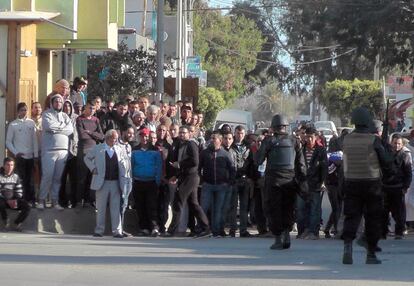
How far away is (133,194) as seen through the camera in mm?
19422

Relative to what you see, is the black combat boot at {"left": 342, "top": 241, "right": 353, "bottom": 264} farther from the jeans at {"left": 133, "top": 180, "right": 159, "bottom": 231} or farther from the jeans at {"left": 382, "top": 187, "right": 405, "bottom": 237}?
the jeans at {"left": 133, "top": 180, "right": 159, "bottom": 231}

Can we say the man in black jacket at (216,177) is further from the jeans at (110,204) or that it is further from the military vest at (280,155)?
the military vest at (280,155)

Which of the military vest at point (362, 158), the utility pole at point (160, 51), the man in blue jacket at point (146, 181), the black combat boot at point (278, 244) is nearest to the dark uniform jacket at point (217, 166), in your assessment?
the man in blue jacket at point (146, 181)

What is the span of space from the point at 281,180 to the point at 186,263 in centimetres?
230

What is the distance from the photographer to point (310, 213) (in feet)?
62.1

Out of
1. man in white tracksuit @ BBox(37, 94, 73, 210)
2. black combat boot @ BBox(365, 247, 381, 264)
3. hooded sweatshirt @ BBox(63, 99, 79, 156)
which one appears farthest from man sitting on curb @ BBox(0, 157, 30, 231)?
black combat boot @ BBox(365, 247, 381, 264)

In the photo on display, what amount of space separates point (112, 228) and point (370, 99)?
43.0m

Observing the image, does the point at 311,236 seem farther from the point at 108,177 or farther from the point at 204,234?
the point at 108,177

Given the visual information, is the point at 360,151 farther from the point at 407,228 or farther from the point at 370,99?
the point at 370,99

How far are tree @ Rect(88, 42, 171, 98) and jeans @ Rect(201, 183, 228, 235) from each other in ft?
37.2

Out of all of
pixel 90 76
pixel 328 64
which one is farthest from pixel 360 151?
pixel 328 64

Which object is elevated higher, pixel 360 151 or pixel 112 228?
pixel 360 151

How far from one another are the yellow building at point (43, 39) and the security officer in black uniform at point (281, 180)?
633cm

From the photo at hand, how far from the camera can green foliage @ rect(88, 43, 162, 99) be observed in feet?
99.8
